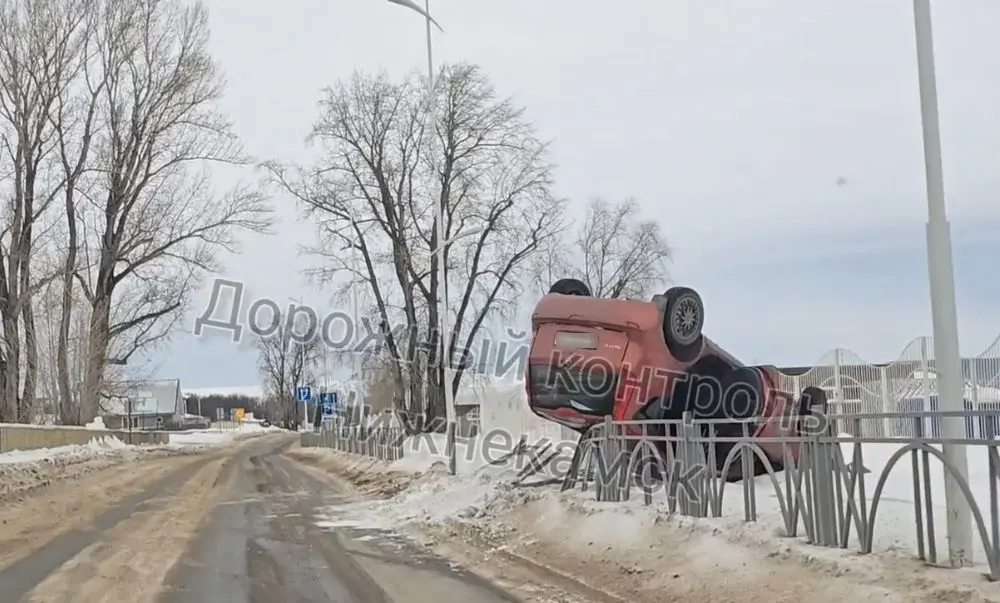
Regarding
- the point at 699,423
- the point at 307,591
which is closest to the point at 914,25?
the point at 699,423

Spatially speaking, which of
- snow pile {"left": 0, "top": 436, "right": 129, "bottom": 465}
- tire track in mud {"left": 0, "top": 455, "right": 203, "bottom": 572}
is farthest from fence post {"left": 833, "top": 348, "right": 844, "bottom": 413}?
snow pile {"left": 0, "top": 436, "right": 129, "bottom": 465}

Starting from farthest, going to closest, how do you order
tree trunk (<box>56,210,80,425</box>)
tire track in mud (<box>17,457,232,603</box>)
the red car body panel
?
1. tree trunk (<box>56,210,80,425</box>)
2. the red car body panel
3. tire track in mud (<box>17,457,232,603</box>)

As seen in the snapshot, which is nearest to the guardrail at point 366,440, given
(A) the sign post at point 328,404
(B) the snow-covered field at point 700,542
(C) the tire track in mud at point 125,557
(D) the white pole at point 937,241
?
(A) the sign post at point 328,404

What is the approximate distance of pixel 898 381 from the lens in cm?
2042

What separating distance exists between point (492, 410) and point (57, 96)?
75.2 ft

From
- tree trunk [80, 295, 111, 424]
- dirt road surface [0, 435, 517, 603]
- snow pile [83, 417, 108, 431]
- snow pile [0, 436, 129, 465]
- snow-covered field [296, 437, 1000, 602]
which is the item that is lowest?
dirt road surface [0, 435, 517, 603]

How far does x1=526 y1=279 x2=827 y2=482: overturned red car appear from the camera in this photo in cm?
1400

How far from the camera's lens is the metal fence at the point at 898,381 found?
17125 mm

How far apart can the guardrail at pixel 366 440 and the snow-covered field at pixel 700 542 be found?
49.8 ft

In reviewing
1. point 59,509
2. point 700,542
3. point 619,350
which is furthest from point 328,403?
point 700,542

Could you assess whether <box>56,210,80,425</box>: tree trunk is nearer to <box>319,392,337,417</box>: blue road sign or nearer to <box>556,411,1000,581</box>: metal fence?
<box>319,392,337,417</box>: blue road sign

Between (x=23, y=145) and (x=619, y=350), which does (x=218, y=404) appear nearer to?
(x=23, y=145)

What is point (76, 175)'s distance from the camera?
41281 millimetres

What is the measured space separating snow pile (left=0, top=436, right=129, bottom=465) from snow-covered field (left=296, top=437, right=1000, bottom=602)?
58.2ft
